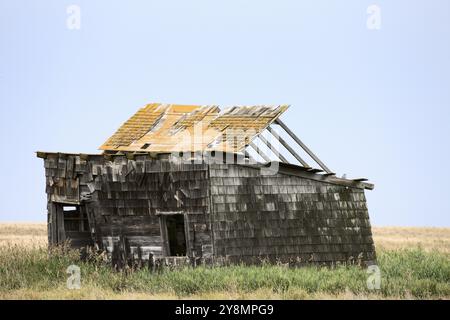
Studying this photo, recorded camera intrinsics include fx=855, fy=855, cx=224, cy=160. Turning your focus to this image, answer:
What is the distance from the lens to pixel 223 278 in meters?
18.6

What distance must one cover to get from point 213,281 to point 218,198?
3.24m

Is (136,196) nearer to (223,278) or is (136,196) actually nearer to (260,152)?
(260,152)

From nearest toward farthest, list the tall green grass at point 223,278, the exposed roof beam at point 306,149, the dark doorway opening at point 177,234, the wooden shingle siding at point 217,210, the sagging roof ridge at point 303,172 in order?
the tall green grass at point 223,278
the wooden shingle siding at point 217,210
the sagging roof ridge at point 303,172
the exposed roof beam at point 306,149
the dark doorway opening at point 177,234

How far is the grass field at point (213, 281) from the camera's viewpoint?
17469 mm

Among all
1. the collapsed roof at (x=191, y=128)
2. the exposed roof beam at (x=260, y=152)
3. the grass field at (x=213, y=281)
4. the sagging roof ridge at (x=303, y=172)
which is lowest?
the grass field at (x=213, y=281)

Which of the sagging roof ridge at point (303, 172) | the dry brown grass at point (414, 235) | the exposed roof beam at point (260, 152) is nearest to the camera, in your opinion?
the sagging roof ridge at point (303, 172)

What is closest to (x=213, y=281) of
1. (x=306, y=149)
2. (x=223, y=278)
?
(x=223, y=278)

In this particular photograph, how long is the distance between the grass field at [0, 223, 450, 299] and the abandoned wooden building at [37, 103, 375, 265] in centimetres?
105

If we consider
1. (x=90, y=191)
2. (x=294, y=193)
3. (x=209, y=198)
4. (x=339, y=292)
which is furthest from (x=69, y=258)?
(x=339, y=292)

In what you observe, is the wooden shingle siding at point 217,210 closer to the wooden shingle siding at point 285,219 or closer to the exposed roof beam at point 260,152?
the wooden shingle siding at point 285,219

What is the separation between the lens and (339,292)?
17.6 m

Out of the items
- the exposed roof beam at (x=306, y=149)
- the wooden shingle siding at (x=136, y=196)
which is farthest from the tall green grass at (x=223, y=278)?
the exposed roof beam at (x=306, y=149)

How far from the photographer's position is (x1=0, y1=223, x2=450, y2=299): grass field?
1747cm
